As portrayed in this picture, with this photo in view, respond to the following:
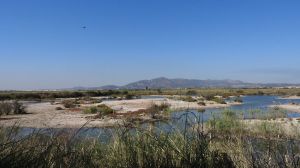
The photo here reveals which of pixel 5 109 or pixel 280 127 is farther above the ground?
pixel 280 127

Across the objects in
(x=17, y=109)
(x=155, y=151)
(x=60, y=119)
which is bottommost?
(x=60, y=119)

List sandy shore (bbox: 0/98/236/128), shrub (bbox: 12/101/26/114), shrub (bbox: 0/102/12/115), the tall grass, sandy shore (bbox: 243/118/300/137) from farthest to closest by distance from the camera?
1. shrub (bbox: 12/101/26/114)
2. shrub (bbox: 0/102/12/115)
3. sandy shore (bbox: 243/118/300/137)
4. sandy shore (bbox: 0/98/236/128)
5. the tall grass

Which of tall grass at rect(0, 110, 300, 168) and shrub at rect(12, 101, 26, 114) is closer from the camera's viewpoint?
tall grass at rect(0, 110, 300, 168)

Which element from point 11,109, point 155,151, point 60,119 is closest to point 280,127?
point 155,151

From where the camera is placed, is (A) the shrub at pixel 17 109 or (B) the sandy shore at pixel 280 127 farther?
(A) the shrub at pixel 17 109

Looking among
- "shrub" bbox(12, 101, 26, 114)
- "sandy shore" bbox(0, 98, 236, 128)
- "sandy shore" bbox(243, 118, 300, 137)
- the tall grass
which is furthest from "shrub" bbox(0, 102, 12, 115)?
the tall grass

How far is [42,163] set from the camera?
18.5 ft

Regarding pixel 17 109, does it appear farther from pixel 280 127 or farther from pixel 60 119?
pixel 280 127

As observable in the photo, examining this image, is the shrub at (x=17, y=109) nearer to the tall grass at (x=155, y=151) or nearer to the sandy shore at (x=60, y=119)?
the sandy shore at (x=60, y=119)

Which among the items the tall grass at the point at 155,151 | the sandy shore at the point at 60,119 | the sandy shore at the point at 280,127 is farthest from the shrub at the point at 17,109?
the tall grass at the point at 155,151

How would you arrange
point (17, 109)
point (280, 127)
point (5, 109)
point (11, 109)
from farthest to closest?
point (17, 109) → point (11, 109) → point (5, 109) → point (280, 127)

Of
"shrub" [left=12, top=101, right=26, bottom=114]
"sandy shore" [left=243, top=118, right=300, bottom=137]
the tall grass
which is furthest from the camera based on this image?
→ "shrub" [left=12, top=101, right=26, bottom=114]

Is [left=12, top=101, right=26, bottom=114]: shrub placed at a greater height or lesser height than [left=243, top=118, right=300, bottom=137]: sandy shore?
lesser

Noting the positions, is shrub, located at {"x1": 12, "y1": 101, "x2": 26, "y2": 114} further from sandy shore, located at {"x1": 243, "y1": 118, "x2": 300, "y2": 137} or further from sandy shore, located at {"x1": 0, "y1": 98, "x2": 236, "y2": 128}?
sandy shore, located at {"x1": 243, "y1": 118, "x2": 300, "y2": 137}
